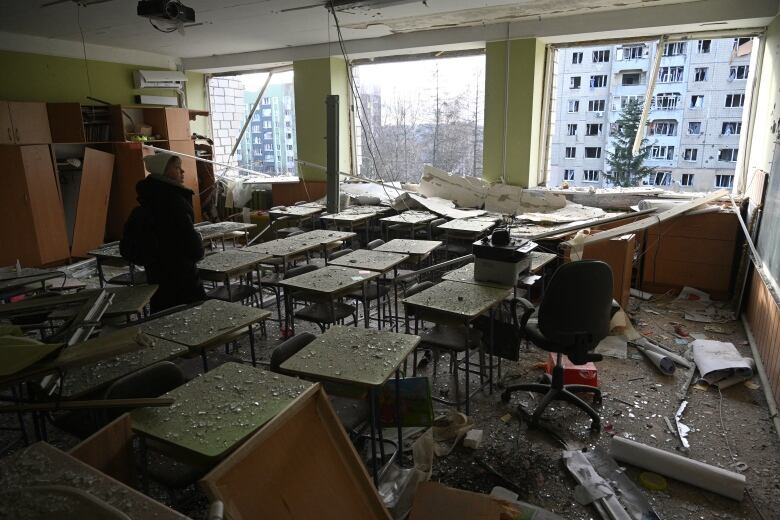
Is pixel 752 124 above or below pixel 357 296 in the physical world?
above

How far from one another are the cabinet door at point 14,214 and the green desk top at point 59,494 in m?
6.24

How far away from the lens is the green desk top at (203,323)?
2385mm

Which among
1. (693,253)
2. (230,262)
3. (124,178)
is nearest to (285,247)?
(230,262)

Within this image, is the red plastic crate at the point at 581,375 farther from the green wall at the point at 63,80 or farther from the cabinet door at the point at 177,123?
the green wall at the point at 63,80

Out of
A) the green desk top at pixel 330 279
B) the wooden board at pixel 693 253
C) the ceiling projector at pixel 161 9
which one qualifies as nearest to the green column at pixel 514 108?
the wooden board at pixel 693 253

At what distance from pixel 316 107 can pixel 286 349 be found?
19.9 ft

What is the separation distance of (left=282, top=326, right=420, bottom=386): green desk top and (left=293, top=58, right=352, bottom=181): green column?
5562 millimetres

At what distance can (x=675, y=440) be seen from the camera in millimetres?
2803

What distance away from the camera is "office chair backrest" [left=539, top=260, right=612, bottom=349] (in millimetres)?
2652

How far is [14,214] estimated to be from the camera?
629 cm

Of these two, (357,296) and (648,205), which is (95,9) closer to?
(357,296)

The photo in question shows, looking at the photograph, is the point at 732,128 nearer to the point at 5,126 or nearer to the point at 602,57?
the point at 602,57

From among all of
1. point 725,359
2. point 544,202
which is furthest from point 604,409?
point 544,202

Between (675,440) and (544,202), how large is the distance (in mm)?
3751
